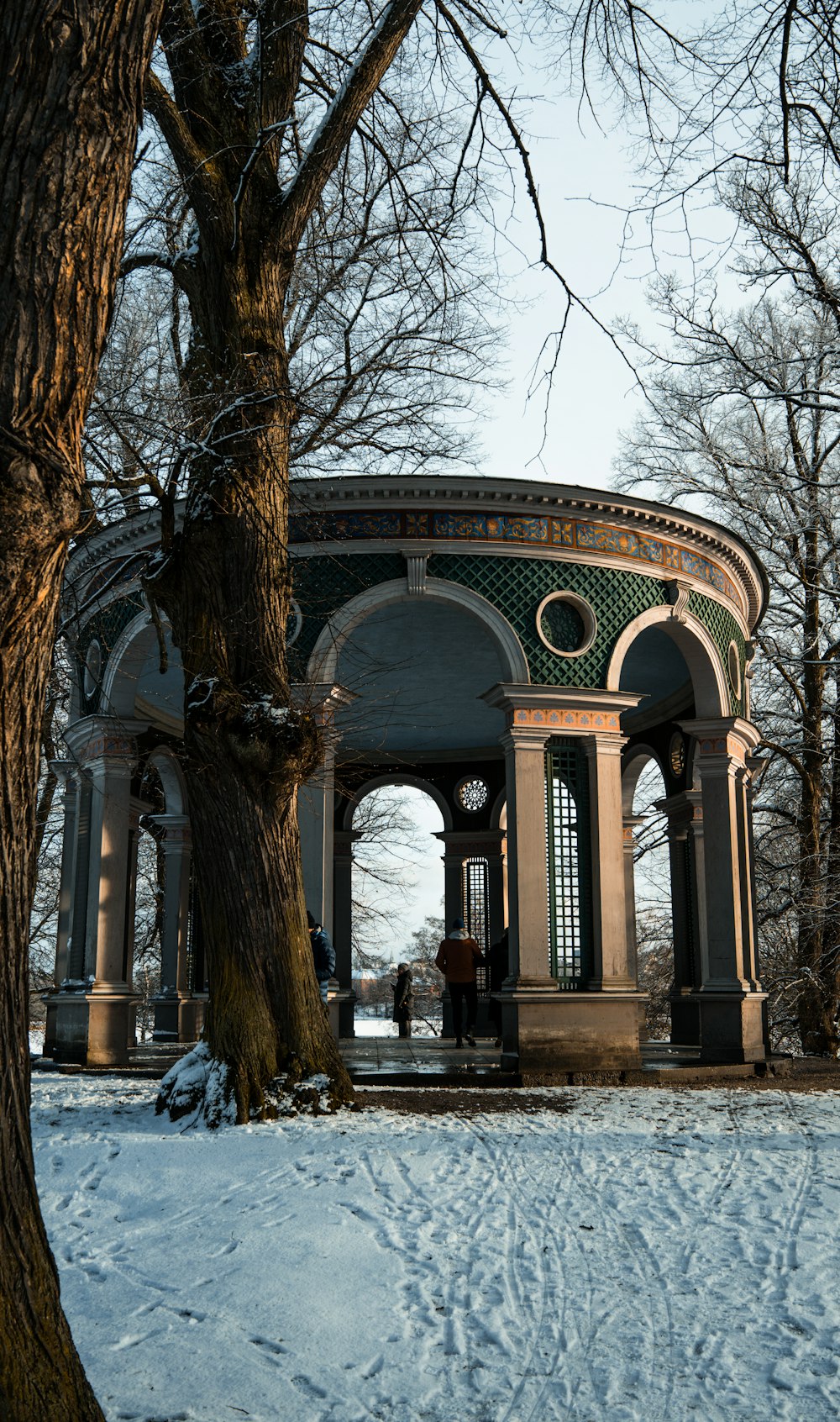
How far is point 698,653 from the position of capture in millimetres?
14336

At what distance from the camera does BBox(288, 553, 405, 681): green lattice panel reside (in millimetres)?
12547

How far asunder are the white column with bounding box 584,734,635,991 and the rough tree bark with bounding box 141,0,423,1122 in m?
4.34

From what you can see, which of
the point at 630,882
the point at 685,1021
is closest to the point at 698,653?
→ the point at 630,882

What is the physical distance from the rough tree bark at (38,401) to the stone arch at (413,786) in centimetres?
1850

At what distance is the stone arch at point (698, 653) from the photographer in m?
13.6

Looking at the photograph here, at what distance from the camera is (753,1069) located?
12844mm

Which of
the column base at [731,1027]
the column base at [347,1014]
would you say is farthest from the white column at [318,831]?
the column base at [347,1014]

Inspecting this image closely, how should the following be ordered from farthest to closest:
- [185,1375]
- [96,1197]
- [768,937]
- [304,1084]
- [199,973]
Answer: [768,937]
[199,973]
[304,1084]
[96,1197]
[185,1375]

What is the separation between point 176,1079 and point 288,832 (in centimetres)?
191

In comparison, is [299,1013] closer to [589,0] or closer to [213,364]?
Answer: [213,364]

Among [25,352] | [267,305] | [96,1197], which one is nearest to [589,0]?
[267,305]

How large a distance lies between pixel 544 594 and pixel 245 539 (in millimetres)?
4739

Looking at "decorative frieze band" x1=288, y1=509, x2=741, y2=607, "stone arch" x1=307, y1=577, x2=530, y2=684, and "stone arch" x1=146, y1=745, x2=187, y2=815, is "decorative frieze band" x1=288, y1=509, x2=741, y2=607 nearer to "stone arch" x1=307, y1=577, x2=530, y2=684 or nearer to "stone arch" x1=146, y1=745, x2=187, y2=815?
"stone arch" x1=307, y1=577, x2=530, y2=684

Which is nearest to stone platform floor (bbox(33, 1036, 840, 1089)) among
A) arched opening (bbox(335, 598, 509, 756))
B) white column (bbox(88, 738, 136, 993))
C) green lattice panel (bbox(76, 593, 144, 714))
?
white column (bbox(88, 738, 136, 993))
